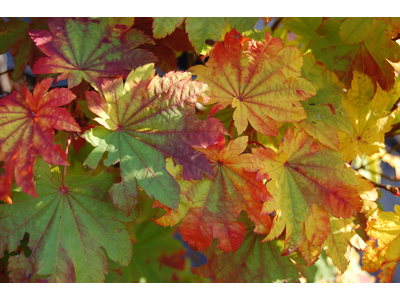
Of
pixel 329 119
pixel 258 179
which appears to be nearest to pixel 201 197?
pixel 258 179

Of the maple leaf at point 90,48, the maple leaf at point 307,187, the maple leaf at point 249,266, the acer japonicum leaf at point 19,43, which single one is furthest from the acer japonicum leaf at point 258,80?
the acer japonicum leaf at point 19,43

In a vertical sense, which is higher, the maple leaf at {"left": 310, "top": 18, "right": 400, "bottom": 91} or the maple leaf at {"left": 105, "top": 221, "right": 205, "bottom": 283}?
the maple leaf at {"left": 310, "top": 18, "right": 400, "bottom": 91}

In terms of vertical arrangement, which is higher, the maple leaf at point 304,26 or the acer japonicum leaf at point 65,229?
the maple leaf at point 304,26

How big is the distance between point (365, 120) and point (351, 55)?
257 mm

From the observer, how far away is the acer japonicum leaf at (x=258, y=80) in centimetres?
91

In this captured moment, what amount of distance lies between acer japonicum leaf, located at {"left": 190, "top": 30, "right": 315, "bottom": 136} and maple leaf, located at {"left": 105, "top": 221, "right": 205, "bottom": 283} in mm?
745

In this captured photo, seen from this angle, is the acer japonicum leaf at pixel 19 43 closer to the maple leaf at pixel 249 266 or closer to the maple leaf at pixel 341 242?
the maple leaf at pixel 249 266

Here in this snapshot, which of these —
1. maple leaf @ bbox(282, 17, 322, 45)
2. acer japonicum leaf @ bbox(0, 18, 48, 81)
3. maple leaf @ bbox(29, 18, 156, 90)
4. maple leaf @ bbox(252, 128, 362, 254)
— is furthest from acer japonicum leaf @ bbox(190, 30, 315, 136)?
acer japonicum leaf @ bbox(0, 18, 48, 81)

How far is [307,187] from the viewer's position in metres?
0.97

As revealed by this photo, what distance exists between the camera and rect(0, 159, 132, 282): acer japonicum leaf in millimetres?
847

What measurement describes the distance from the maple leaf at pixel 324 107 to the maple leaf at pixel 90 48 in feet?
1.88

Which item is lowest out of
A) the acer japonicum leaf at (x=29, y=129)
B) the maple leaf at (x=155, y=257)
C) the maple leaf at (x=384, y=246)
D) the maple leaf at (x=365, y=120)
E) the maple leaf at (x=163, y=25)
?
the maple leaf at (x=155, y=257)

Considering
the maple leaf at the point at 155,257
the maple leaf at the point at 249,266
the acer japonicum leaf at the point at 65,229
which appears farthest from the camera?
the maple leaf at the point at 155,257

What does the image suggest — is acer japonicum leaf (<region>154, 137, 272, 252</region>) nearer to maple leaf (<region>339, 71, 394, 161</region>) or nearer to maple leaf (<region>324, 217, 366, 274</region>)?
maple leaf (<region>324, 217, 366, 274</region>)
